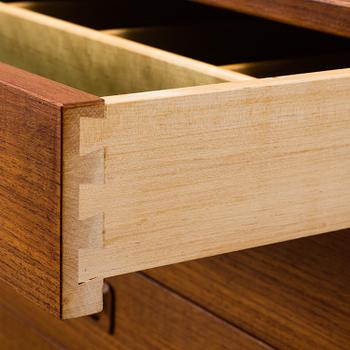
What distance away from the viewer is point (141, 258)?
60 centimetres

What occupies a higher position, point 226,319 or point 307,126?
point 307,126

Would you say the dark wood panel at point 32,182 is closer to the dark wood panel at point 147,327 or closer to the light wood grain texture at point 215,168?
the light wood grain texture at point 215,168

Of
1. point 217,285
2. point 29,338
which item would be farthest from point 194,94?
point 29,338

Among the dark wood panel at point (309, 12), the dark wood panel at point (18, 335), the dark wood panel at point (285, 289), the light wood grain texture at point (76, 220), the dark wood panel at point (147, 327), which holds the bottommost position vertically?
the dark wood panel at point (18, 335)

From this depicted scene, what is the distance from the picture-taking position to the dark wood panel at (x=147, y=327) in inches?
42.6

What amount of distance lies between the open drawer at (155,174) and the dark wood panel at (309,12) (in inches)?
3.2

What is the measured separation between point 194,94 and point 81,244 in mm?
112

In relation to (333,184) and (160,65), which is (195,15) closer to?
(160,65)

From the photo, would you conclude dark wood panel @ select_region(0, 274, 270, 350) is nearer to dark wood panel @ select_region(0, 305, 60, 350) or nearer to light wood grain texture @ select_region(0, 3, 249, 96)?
dark wood panel @ select_region(0, 305, 60, 350)

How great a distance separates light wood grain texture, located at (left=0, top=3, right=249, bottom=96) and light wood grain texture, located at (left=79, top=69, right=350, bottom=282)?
88 millimetres

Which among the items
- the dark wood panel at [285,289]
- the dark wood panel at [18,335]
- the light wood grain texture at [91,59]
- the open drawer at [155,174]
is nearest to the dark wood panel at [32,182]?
the open drawer at [155,174]

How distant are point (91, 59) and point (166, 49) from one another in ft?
0.69

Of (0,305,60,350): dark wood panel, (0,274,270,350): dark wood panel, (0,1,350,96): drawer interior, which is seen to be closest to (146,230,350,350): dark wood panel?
(0,274,270,350): dark wood panel

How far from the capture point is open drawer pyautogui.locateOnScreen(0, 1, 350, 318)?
1.85 feet
